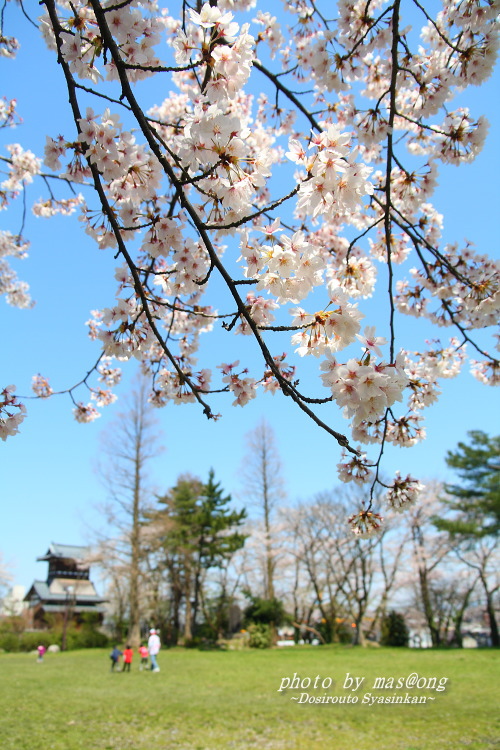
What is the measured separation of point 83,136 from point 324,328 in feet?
3.59

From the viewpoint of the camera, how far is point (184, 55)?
1.63 meters

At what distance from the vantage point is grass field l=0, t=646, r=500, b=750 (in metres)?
4.31

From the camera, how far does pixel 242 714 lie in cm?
568

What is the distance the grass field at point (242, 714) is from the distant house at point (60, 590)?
20199mm

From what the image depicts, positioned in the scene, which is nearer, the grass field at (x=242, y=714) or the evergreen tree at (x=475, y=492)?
the grass field at (x=242, y=714)

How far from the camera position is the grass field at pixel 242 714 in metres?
4.31

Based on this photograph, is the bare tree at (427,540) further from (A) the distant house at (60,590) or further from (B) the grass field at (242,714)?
(A) the distant house at (60,590)

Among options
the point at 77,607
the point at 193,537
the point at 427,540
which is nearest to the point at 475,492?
the point at 427,540

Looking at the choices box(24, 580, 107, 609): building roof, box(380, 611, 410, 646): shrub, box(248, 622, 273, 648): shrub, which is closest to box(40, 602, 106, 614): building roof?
box(24, 580, 107, 609): building roof

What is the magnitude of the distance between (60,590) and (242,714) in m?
28.9

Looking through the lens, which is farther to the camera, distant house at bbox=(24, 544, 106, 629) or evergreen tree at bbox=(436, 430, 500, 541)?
distant house at bbox=(24, 544, 106, 629)

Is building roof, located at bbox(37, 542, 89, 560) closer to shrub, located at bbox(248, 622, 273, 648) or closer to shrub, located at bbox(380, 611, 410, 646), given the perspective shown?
shrub, located at bbox(248, 622, 273, 648)

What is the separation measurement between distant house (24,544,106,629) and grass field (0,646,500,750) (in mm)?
20199

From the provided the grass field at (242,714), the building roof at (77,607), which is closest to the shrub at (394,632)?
the grass field at (242,714)
